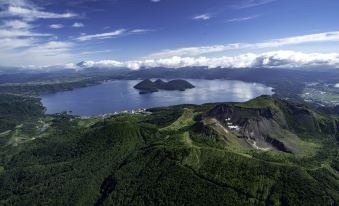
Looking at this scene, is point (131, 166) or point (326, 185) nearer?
point (326, 185)

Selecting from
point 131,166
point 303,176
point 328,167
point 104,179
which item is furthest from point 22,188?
point 328,167

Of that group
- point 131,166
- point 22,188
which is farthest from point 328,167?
point 22,188

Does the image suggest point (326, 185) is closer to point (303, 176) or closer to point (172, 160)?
point (303, 176)

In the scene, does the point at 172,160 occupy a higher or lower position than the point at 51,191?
higher

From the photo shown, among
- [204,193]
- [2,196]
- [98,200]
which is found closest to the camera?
[204,193]

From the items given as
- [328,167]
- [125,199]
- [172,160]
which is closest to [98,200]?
[125,199]

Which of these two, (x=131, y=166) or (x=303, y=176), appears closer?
(x=303, y=176)

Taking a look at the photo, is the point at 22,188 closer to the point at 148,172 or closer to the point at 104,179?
the point at 104,179

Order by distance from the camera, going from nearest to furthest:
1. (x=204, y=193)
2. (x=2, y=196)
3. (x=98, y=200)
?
(x=204, y=193) → (x=98, y=200) → (x=2, y=196)
